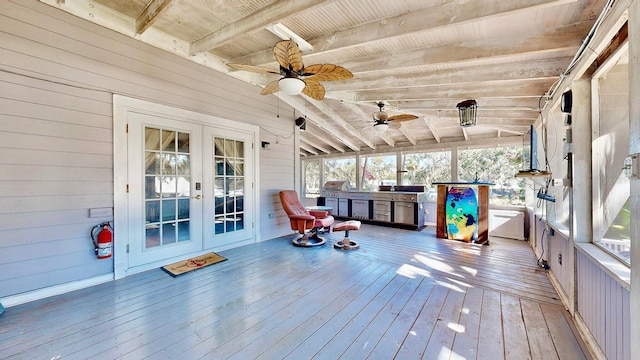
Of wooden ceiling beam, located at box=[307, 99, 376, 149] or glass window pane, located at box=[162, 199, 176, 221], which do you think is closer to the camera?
glass window pane, located at box=[162, 199, 176, 221]

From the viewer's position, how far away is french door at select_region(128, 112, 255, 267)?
3285 mm

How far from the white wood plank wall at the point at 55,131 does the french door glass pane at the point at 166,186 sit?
1.46ft

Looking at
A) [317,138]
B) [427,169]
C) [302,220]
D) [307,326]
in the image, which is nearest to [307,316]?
[307,326]

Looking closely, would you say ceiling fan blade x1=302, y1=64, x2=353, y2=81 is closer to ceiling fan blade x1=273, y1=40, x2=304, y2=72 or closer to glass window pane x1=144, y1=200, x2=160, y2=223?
ceiling fan blade x1=273, y1=40, x2=304, y2=72

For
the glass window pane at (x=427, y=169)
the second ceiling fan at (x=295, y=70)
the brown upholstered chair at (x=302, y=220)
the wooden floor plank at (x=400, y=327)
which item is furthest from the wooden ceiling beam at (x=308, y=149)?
the wooden floor plank at (x=400, y=327)

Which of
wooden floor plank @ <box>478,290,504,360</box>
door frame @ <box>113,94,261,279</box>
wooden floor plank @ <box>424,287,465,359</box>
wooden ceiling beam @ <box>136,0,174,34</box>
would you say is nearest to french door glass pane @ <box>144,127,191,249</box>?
door frame @ <box>113,94,261,279</box>

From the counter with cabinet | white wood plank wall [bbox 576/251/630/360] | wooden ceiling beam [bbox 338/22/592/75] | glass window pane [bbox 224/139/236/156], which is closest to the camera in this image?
white wood plank wall [bbox 576/251/630/360]

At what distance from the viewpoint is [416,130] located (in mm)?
6598

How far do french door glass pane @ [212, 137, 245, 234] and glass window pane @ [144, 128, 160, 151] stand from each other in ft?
2.80

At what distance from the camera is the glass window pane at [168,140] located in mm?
3539

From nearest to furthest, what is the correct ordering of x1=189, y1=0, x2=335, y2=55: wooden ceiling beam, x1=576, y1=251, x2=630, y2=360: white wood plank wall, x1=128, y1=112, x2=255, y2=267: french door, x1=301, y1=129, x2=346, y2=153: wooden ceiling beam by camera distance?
x1=576, y1=251, x2=630, y2=360: white wood plank wall < x1=189, y1=0, x2=335, y2=55: wooden ceiling beam < x1=128, y1=112, x2=255, y2=267: french door < x1=301, y1=129, x2=346, y2=153: wooden ceiling beam

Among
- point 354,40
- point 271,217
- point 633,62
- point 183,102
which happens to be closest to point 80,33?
point 183,102

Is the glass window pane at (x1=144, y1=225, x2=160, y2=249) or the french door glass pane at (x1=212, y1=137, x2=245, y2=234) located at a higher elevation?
the french door glass pane at (x1=212, y1=137, x2=245, y2=234)

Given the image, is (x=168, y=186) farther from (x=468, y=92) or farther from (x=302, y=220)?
(x=468, y=92)
